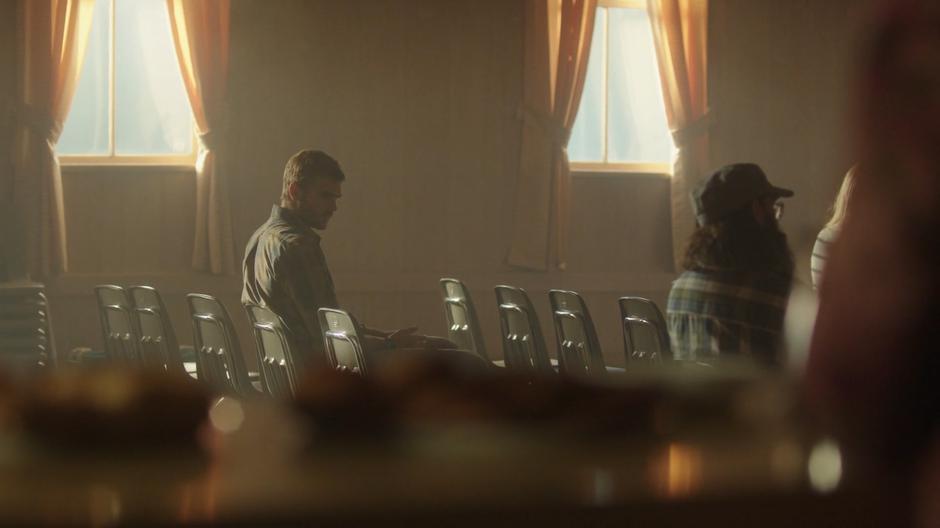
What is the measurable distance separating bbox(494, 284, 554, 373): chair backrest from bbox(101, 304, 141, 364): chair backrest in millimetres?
1471

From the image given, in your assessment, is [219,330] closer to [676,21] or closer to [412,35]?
[412,35]

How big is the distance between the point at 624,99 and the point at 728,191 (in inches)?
198

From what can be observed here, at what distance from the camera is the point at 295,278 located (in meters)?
4.23

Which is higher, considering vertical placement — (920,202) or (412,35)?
(412,35)

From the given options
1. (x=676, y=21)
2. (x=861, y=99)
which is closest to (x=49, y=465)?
(x=861, y=99)

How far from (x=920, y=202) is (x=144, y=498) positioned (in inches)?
21.0

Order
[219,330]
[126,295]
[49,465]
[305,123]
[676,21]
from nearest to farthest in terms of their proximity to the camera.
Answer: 1. [49,465]
2. [219,330]
3. [126,295]
4. [305,123]
5. [676,21]

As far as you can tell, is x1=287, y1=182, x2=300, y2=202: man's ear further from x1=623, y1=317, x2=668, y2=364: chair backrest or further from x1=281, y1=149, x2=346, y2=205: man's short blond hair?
x1=623, y1=317, x2=668, y2=364: chair backrest

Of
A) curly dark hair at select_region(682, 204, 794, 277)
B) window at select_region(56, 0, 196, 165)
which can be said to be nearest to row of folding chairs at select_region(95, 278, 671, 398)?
curly dark hair at select_region(682, 204, 794, 277)

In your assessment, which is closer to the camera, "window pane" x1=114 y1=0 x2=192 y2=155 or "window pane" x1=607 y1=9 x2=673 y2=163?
"window pane" x1=114 y1=0 x2=192 y2=155

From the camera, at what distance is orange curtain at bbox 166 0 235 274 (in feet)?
24.3

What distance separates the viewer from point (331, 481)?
92cm

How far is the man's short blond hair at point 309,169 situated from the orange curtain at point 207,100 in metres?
3.05

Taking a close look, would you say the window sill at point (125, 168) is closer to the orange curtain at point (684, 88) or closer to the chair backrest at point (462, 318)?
the chair backrest at point (462, 318)
